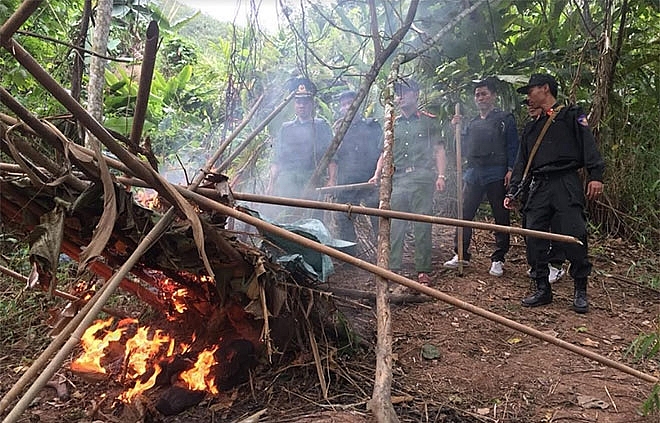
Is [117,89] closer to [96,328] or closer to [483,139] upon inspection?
[96,328]

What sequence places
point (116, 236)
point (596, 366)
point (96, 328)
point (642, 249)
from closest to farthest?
point (116, 236) → point (596, 366) → point (96, 328) → point (642, 249)

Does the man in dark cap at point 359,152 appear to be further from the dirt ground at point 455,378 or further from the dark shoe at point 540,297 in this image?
the dark shoe at point 540,297

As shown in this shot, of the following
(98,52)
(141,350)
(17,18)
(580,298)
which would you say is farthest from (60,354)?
(580,298)

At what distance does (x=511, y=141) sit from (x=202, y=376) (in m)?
3.99

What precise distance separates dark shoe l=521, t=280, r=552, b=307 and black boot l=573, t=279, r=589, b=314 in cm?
23

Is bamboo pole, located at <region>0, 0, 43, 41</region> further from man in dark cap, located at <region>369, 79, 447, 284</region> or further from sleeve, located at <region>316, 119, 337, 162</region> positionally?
sleeve, located at <region>316, 119, 337, 162</region>

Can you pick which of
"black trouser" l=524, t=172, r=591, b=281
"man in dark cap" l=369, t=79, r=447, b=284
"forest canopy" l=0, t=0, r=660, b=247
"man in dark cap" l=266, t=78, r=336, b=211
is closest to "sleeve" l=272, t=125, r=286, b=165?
→ "man in dark cap" l=266, t=78, r=336, b=211

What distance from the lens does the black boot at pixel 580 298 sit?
13.9 feet

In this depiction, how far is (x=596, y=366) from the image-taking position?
329 cm

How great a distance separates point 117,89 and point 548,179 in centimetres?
584

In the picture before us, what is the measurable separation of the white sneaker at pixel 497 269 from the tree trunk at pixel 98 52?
4.33 meters

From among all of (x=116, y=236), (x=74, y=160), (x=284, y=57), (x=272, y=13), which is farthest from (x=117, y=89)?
(x=74, y=160)

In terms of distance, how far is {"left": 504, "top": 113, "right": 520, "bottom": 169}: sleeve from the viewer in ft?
17.0

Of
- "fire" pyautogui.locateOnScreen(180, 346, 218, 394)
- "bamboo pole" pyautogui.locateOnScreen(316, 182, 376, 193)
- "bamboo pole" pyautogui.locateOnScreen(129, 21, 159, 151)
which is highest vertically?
"bamboo pole" pyautogui.locateOnScreen(129, 21, 159, 151)
